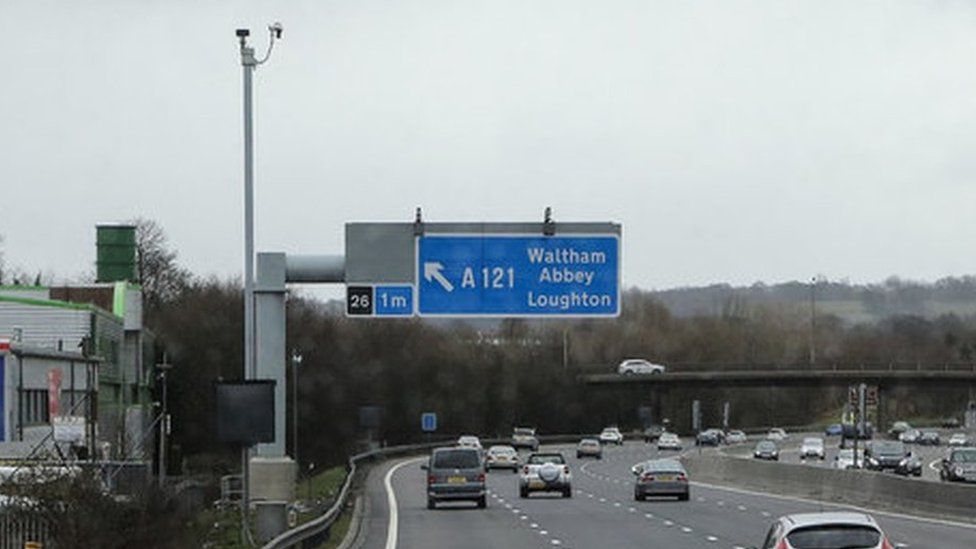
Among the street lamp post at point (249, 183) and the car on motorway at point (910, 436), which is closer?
the street lamp post at point (249, 183)

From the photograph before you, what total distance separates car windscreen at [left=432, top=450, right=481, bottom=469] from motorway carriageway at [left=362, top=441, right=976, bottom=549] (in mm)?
1315

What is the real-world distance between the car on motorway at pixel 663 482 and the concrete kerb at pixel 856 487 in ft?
13.9

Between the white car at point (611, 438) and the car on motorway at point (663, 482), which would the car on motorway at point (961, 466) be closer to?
the car on motorway at point (663, 482)

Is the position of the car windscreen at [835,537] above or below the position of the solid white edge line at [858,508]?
above

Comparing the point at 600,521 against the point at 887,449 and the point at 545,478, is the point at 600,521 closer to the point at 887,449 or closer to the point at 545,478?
the point at 545,478

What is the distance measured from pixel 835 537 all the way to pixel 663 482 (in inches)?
1561

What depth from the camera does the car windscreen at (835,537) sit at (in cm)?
2119

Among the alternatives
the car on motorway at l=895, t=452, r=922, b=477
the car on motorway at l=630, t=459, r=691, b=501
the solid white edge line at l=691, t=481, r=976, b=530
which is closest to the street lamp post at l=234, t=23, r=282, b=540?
Result: the solid white edge line at l=691, t=481, r=976, b=530

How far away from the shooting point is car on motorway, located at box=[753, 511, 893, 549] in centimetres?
2120

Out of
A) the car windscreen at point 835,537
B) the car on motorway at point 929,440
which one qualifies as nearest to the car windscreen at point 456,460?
the car windscreen at point 835,537

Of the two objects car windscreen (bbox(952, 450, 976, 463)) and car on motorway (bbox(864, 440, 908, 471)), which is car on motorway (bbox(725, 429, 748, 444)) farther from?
car windscreen (bbox(952, 450, 976, 463))

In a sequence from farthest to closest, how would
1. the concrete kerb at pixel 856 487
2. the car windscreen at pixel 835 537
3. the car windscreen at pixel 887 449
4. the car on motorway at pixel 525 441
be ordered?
the car on motorway at pixel 525 441 < the car windscreen at pixel 887 449 < the concrete kerb at pixel 856 487 < the car windscreen at pixel 835 537

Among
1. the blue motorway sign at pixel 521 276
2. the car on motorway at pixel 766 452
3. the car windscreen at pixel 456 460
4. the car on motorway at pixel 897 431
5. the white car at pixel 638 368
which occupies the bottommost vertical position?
the car on motorway at pixel 897 431

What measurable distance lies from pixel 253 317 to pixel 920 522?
56.1 ft
